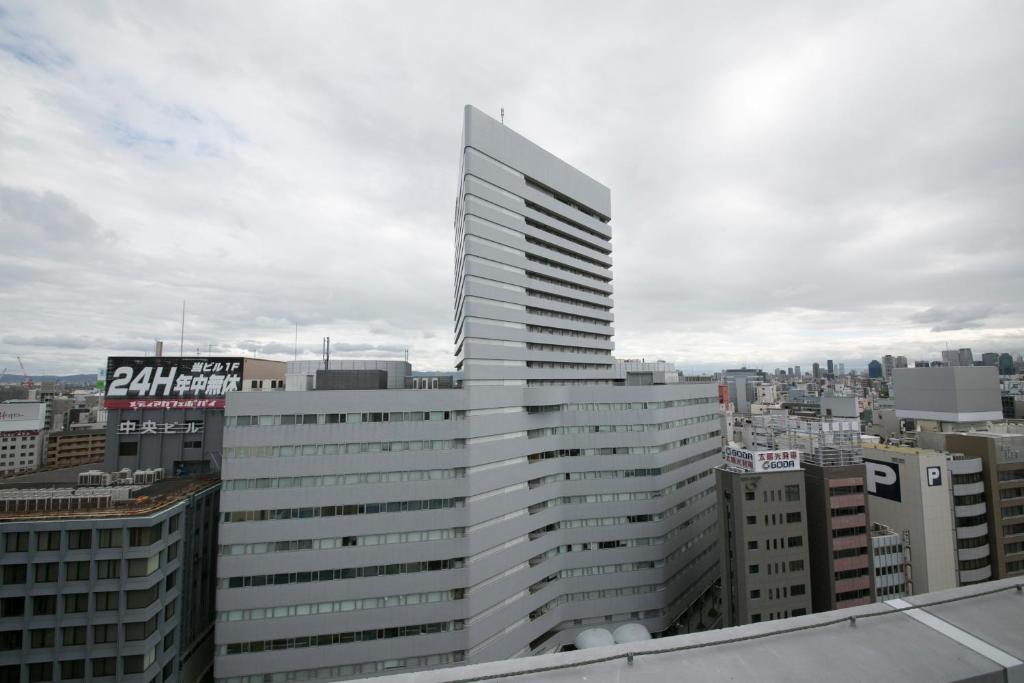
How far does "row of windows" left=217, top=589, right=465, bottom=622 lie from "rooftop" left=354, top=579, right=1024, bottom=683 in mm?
41384

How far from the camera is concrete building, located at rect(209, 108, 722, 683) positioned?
40844 mm

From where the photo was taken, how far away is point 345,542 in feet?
138

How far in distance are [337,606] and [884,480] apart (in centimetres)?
7238

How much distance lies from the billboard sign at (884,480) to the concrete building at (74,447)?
173944 millimetres

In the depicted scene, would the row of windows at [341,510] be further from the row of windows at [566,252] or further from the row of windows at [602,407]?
the row of windows at [566,252]

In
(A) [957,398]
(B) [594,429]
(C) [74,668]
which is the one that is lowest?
(C) [74,668]

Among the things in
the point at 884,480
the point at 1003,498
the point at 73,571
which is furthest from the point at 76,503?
the point at 1003,498

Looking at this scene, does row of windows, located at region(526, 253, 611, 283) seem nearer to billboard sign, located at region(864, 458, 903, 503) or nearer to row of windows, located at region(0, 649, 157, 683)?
billboard sign, located at region(864, 458, 903, 503)

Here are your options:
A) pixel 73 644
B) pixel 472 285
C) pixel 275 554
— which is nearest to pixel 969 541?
pixel 472 285

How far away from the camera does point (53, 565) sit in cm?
3653

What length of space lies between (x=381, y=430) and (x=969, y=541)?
256 ft

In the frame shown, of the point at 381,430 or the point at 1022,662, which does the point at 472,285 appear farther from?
the point at 1022,662

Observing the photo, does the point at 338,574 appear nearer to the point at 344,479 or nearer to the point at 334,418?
the point at 344,479

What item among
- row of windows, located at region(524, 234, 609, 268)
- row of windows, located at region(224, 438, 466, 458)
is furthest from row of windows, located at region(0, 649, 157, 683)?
row of windows, located at region(524, 234, 609, 268)
